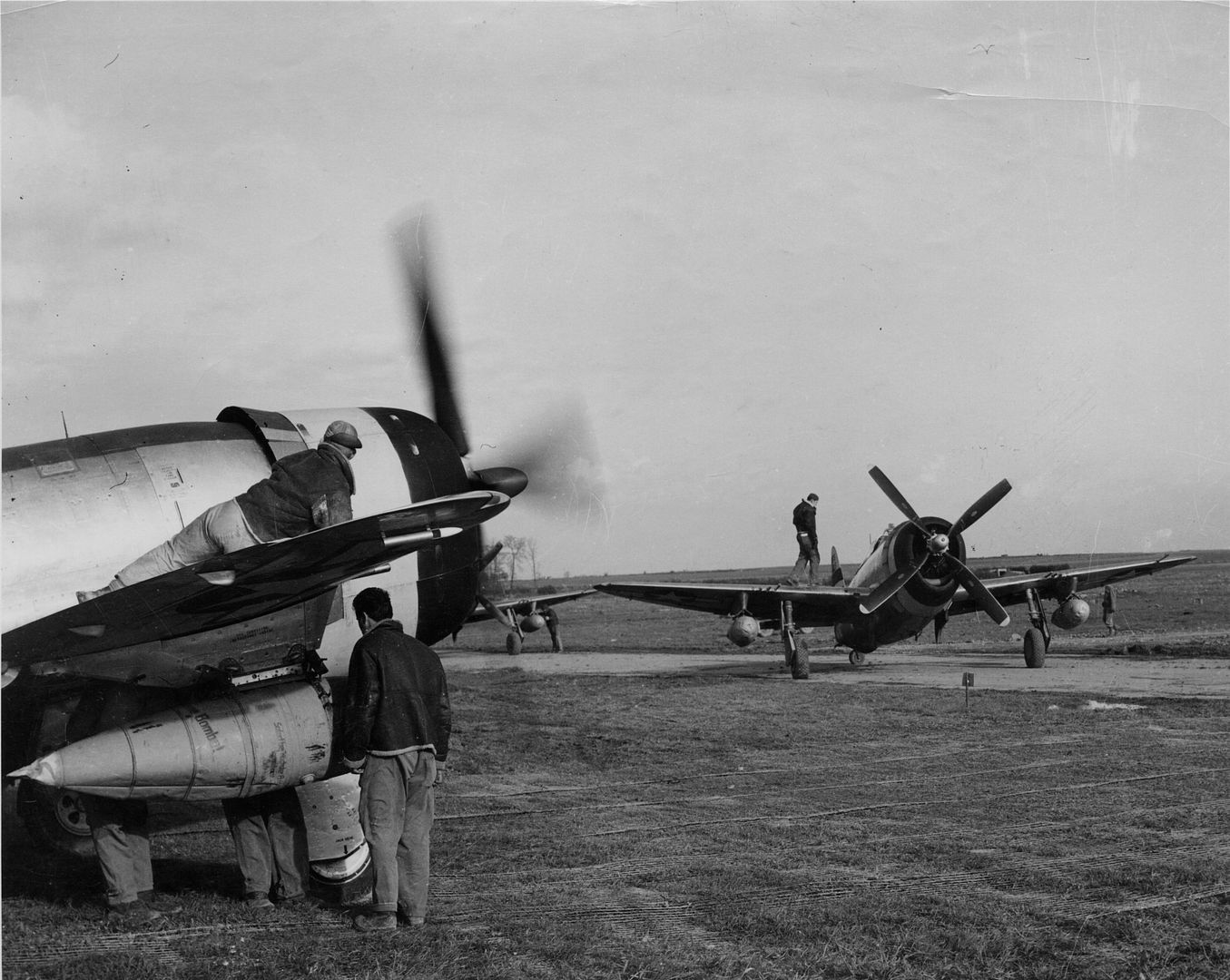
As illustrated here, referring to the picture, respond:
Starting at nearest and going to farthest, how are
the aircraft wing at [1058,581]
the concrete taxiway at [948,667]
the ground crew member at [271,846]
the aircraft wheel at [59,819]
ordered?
the ground crew member at [271,846]
the aircraft wheel at [59,819]
the concrete taxiway at [948,667]
the aircraft wing at [1058,581]

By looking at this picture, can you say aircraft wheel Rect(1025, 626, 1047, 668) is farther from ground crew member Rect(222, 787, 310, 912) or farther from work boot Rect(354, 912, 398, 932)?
work boot Rect(354, 912, 398, 932)

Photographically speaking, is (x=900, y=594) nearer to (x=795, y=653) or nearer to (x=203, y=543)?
(x=795, y=653)

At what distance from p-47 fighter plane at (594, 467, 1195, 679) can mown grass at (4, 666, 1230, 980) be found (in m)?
6.70

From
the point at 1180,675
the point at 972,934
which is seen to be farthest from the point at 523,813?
the point at 1180,675

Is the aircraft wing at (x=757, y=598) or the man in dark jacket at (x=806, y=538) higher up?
the man in dark jacket at (x=806, y=538)

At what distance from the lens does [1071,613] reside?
19328 millimetres

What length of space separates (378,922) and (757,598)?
52.7 ft

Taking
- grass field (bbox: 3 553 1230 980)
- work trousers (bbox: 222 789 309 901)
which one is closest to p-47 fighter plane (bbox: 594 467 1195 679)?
grass field (bbox: 3 553 1230 980)

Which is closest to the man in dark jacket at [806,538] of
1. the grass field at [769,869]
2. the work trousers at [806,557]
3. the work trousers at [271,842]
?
the work trousers at [806,557]

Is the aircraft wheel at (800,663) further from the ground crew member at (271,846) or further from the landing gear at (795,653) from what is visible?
the ground crew member at (271,846)

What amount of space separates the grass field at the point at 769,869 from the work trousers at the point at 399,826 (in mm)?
226

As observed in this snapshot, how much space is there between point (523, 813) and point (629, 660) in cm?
1657

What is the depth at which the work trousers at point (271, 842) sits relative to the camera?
5.51 metres

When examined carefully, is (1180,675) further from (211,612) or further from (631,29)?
(211,612)
